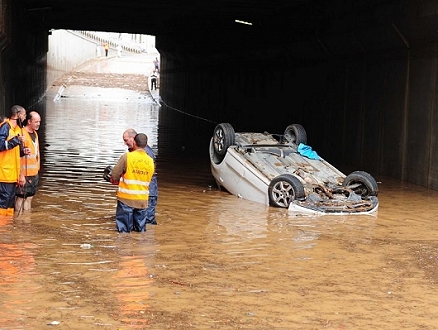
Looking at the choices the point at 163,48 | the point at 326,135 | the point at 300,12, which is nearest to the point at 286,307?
the point at 326,135

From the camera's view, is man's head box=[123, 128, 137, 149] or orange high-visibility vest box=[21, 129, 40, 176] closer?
man's head box=[123, 128, 137, 149]

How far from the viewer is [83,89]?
66000 millimetres

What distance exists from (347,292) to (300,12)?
21.0 meters

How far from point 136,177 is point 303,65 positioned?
18649 mm

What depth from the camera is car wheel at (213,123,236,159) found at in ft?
55.8

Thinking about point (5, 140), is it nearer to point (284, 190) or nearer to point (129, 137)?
point (129, 137)

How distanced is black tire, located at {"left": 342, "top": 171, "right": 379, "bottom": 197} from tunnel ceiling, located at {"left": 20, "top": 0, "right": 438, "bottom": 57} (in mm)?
5155

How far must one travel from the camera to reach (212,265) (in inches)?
402

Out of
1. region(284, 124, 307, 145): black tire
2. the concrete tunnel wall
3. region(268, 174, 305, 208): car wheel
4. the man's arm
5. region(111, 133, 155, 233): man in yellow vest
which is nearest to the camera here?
region(111, 133, 155, 233): man in yellow vest

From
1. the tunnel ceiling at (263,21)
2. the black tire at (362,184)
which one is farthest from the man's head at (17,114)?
the tunnel ceiling at (263,21)

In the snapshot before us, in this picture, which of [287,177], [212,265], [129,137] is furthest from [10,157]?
[287,177]

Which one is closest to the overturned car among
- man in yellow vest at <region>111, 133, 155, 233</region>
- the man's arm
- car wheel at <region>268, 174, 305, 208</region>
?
car wheel at <region>268, 174, 305, 208</region>

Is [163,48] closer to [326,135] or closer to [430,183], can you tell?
[326,135]

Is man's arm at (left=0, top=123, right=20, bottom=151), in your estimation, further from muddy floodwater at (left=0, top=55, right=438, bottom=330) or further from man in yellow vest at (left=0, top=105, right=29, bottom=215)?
muddy floodwater at (left=0, top=55, right=438, bottom=330)
